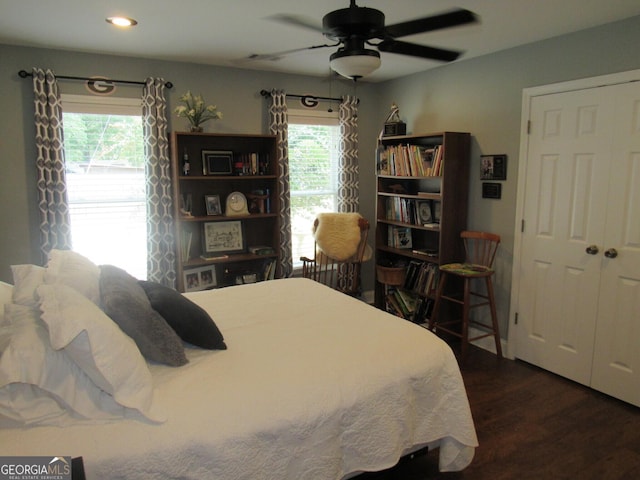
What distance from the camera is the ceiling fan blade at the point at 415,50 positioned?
6.97 ft

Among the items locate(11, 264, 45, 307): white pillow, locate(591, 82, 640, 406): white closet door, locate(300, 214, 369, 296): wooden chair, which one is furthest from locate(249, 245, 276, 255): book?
locate(591, 82, 640, 406): white closet door

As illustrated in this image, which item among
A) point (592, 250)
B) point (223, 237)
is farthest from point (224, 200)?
point (592, 250)

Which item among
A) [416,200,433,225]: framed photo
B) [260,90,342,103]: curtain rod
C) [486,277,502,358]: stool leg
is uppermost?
[260,90,342,103]: curtain rod

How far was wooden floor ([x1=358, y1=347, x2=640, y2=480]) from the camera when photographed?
226 centimetres

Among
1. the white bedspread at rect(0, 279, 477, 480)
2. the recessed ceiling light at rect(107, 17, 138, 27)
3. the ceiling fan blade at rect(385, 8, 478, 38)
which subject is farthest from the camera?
the recessed ceiling light at rect(107, 17, 138, 27)

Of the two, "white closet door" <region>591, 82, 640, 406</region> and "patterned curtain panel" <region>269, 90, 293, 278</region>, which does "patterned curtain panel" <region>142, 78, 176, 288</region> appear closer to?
"patterned curtain panel" <region>269, 90, 293, 278</region>

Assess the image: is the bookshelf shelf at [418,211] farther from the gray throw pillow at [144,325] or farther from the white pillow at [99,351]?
the white pillow at [99,351]

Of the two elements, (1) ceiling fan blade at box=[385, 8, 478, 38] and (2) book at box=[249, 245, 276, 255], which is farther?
(2) book at box=[249, 245, 276, 255]

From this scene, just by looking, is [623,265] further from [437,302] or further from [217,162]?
[217,162]

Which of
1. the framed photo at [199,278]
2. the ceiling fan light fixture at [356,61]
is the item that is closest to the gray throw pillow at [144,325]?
the ceiling fan light fixture at [356,61]

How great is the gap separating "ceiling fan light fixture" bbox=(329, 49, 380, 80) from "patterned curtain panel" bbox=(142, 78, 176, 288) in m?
2.17

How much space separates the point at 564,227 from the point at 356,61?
83.6 inches

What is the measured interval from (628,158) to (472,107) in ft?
4.44

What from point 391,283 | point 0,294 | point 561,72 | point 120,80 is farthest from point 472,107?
point 0,294
